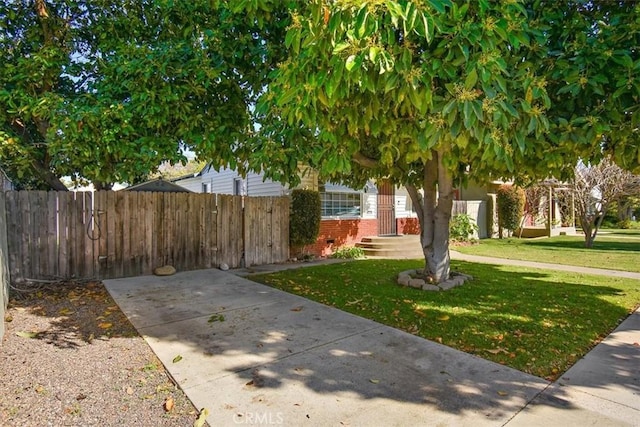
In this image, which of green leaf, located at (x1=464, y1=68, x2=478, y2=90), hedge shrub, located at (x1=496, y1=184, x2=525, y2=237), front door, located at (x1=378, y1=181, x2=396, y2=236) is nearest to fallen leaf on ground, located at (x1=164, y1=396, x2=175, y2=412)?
green leaf, located at (x1=464, y1=68, x2=478, y2=90)

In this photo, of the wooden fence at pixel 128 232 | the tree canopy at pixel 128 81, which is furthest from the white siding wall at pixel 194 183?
the tree canopy at pixel 128 81

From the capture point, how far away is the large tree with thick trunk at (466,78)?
269 cm

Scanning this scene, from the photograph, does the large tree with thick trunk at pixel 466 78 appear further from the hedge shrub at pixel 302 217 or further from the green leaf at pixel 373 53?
the hedge shrub at pixel 302 217

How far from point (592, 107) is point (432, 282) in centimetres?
395

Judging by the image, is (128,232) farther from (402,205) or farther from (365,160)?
(402,205)

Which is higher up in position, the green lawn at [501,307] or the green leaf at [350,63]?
the green leaf at [350,63]

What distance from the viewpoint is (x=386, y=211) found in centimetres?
1429

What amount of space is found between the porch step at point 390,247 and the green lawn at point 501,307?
122 inches

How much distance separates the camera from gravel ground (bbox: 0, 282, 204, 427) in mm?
2643

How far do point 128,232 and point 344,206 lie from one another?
7144 millimetres

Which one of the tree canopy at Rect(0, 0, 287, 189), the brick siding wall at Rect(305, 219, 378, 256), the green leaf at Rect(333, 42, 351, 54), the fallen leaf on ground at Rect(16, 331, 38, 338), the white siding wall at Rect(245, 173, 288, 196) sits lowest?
the fallen leaf on ground at Rect(16, 331, 38, 338)

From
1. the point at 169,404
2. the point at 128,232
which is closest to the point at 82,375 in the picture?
the point at 169,404

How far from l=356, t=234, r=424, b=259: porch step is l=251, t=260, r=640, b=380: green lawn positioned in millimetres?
3111

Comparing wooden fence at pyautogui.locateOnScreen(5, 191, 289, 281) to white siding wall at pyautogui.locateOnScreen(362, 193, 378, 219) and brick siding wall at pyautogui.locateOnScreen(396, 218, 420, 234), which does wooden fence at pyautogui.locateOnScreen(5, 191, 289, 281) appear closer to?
white siding wall at pyautogui.locateOnScreen(362, 193, 378, 219)
